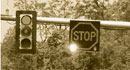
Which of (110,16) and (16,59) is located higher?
(110,16)

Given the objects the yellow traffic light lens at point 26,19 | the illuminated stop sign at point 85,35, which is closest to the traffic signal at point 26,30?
the yellow traffic light lens at point 26,19

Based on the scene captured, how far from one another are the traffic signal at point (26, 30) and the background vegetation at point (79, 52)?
2750 centimetres

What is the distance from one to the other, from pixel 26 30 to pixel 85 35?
4.26 ft

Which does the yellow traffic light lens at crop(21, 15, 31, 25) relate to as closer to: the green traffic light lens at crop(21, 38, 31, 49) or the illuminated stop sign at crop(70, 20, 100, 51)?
the green traffic light lens at crop(21, 38, 31, 49)

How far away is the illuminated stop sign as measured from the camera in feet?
28.1

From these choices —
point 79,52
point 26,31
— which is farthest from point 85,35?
point 79,52

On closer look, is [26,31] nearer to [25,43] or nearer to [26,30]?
[26,30]

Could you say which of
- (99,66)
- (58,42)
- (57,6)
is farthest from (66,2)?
(99,66)

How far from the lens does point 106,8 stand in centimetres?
3956

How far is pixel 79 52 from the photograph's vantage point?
38.4m

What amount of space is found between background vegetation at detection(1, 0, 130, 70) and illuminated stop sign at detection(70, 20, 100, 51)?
27.1 meters

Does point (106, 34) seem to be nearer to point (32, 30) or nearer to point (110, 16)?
point (110, 16)

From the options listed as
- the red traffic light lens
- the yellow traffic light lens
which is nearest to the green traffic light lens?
the red traffic light lens

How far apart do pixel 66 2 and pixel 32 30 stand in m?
38.6
